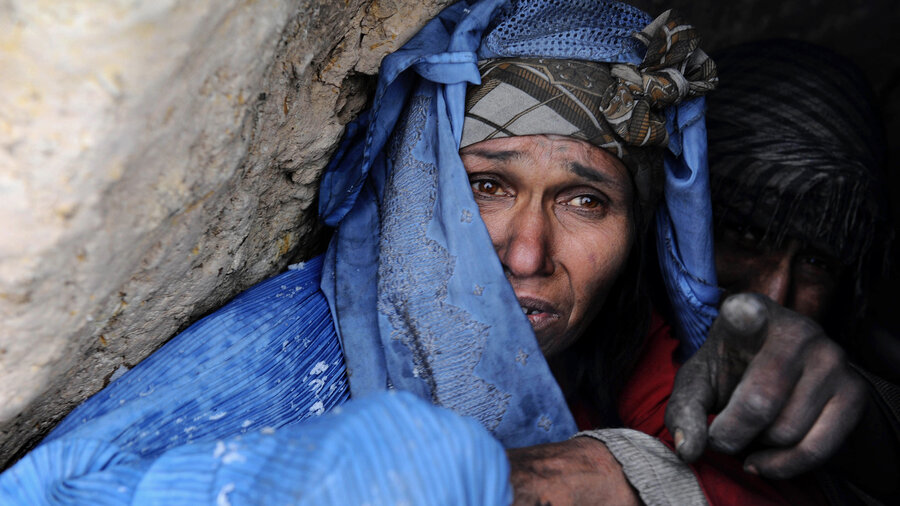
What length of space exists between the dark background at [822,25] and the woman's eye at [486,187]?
1410 millimetres

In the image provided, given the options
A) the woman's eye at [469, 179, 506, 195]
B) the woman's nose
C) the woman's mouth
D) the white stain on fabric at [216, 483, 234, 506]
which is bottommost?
the woman's mouth

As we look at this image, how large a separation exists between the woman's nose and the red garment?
40 centimetres

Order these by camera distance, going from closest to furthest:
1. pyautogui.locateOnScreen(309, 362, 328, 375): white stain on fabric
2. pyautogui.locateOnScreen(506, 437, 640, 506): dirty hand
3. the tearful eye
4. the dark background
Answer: pyautogui.locateOnScreen(506, 437, 640, 506): dirty hand → pyautogui.locateOnScreen(309, 362, 328, 375): white stain on fabric → the tearful eye → the dark background

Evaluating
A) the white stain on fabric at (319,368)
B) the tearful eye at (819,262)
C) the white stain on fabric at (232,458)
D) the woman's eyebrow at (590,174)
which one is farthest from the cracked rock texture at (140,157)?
the tearful eye at (819,262)

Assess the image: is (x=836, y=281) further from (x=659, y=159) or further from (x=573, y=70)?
(x=573, y=70)

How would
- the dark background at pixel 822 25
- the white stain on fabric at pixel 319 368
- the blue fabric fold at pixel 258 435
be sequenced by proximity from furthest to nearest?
the dark background at pixel 822 25, the white stain on fabric at pixel 319 368, the blue fabric fold at pixel 258 435

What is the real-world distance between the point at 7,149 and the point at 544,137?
93 centimetres

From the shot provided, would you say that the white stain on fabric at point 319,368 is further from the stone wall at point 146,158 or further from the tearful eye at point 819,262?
the tearful eye at point 819,262

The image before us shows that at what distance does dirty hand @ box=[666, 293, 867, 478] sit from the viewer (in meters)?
0.95

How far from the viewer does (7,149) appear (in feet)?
2.44

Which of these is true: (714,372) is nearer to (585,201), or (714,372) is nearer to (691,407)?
(691,407)

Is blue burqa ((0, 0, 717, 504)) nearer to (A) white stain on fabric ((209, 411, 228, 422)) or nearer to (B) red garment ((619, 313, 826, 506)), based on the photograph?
(A) white stain on fabric ((209, 411, 228, 422))

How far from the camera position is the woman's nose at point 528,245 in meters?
1.31

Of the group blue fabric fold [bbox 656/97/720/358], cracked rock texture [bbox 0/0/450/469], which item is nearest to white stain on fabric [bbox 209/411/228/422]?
cracked rock texture [bbox 0/0/450/469]
